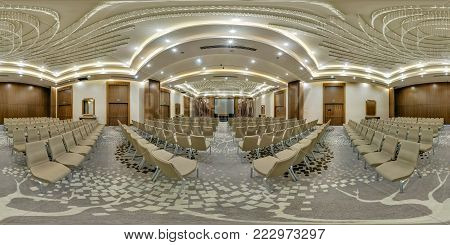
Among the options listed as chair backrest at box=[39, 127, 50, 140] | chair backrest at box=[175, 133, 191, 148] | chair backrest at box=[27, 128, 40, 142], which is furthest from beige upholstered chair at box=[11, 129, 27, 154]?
chair backrest at box=[175, 133, 191, 148]

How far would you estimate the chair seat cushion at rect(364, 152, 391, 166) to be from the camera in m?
4.02

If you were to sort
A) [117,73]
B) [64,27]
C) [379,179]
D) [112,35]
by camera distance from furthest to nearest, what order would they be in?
[117,73]
[112,35]
[64,27]
[379,179]

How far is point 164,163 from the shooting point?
317 centimetres

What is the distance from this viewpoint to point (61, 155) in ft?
14.3

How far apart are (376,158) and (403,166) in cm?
60

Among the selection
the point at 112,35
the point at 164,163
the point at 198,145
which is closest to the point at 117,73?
the point at 112,35

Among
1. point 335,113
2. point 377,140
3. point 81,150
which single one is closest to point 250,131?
point 377,140

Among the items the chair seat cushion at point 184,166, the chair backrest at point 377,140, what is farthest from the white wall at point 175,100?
the chair seat cushion at point 184,166

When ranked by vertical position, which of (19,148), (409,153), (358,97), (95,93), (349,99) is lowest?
(19,148)

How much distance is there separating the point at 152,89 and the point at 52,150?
47.6 ft

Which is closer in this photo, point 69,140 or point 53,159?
point 53,159

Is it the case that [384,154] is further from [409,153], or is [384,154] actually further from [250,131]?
[250,131]

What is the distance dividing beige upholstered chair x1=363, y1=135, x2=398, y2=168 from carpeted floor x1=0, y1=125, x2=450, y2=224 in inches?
10.2

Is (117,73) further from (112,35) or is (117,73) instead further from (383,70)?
(383,70)
